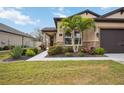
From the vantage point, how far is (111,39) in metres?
16.0

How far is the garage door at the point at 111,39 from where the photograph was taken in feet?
52.6

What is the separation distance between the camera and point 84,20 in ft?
47.5

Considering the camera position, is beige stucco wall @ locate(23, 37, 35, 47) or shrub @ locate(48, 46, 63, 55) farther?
beige stucco wall @ locate(23, 37, 35, 47)

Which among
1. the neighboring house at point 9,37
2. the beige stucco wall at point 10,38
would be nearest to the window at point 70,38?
the neighboring house at point 9,37

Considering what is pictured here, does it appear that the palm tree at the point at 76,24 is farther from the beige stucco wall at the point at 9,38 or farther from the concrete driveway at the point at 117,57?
the beige stucco wall at the point at 9,38

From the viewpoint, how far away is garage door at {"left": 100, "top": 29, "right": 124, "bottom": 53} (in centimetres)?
1603

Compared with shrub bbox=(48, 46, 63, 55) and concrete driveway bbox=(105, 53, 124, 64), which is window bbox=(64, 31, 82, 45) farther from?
concrete driveway bbox=(105, 53, 124, 64)

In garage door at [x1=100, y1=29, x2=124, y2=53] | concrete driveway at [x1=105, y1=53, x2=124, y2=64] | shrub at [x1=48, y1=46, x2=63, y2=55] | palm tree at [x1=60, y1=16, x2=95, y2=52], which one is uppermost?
palm tree at [x1=60, y1=16, x2=95, y2=52]

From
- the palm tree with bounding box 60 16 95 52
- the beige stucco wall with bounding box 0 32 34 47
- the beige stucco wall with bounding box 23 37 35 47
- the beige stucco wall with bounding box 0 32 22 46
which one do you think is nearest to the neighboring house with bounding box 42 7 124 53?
the palm tree with bounding box 60 16 95 52

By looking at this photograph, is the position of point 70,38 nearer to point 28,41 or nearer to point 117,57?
point 117,57

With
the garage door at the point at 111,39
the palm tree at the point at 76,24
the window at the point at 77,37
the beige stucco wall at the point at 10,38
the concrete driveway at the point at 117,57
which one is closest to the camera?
the concrete driveway at the point at 117,57
